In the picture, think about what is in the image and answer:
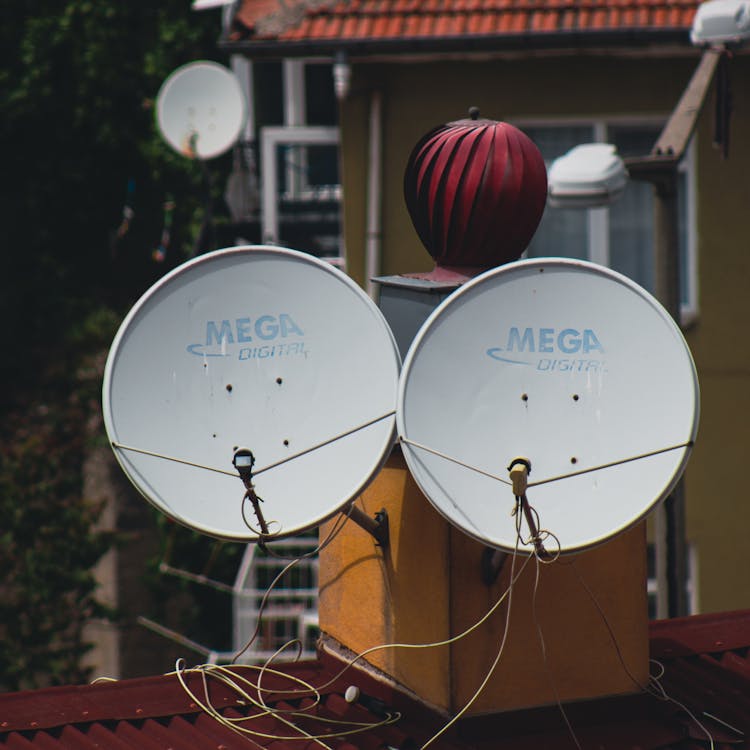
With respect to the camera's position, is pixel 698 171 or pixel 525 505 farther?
pixel 698 171

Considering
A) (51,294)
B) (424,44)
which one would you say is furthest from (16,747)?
(51,294)

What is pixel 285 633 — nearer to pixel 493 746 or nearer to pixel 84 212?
pixel 84 212

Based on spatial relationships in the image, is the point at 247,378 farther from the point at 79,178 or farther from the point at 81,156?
the point at 81,156

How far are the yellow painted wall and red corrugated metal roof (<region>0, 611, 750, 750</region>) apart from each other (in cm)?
861

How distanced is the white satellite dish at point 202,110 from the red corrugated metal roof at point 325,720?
11601 mm

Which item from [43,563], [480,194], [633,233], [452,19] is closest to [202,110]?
[452,19]

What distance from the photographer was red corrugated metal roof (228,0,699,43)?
14.8 m

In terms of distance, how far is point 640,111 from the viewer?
15.4 meters

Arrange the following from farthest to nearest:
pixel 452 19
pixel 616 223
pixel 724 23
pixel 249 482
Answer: pixel 616 223 < pixel 452 19 < pixel 724 23 < pixel 249 482

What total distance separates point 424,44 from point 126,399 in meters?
9.42

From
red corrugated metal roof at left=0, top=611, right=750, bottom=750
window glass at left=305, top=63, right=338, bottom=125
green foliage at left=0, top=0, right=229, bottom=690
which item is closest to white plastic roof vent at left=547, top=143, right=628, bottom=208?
red corrugated metal roof at left=0, top=611, right=750, bottom=750

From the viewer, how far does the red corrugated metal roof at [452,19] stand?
14836mm

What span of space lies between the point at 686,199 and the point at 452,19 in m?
3.14

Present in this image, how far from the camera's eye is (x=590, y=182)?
398 inches
